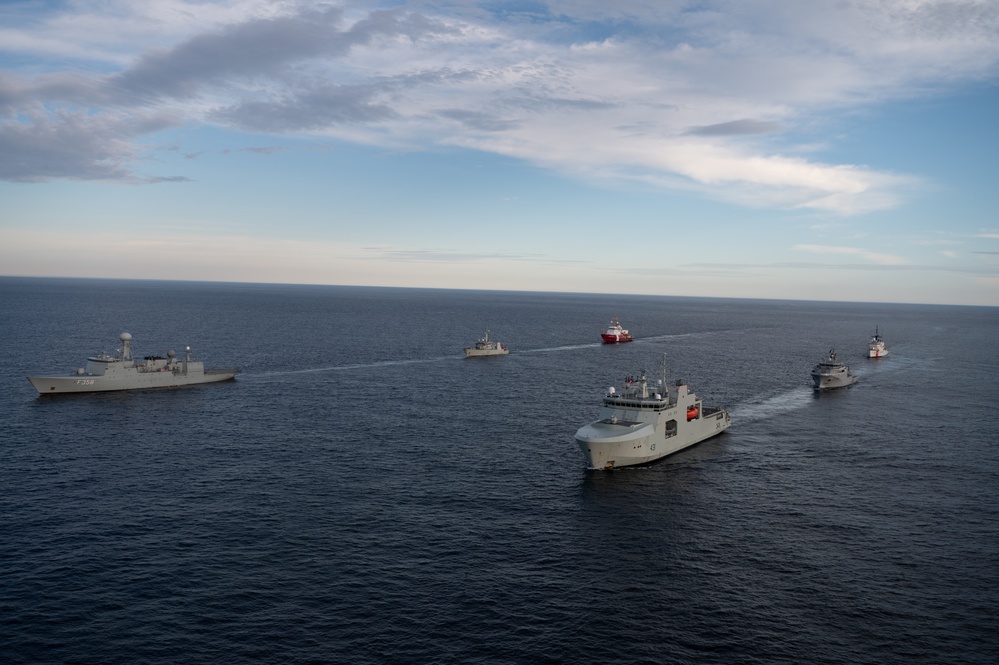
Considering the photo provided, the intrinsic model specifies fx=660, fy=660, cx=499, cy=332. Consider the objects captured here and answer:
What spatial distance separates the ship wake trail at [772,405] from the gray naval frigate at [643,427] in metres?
19.4

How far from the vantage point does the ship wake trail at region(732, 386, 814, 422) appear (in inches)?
4752

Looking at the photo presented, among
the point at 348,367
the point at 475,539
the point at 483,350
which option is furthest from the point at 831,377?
the point at 475,539

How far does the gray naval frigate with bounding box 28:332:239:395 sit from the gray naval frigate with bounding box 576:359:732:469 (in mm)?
90974

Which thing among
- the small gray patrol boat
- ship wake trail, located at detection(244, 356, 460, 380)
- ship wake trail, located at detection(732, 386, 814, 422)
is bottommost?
ship wake trail, located at detection(732, 386, 814, 422)

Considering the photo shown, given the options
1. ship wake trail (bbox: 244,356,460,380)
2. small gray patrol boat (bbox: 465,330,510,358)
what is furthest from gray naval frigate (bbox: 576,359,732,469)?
small gray patrol boat (bbox: 465,330,510,358)

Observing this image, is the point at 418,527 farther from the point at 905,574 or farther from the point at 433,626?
the point at 905,574

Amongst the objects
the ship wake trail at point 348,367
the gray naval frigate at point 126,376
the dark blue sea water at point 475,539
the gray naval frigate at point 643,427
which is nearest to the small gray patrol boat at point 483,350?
the ship wake trail at point 348,367

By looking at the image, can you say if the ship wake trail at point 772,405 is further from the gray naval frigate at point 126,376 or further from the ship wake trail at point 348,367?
the gray naval frigate at point 126,376

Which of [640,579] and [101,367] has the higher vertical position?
[101,367]

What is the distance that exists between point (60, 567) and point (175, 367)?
94103 millimetres

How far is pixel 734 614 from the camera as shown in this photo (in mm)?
49281

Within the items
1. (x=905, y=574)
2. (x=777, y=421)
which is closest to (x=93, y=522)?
(x=905, y=574)

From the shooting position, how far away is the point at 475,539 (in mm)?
60969

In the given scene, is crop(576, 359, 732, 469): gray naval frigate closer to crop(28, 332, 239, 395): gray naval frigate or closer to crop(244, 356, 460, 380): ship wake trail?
crop(244, 356, 460, 380): ship wake trail
